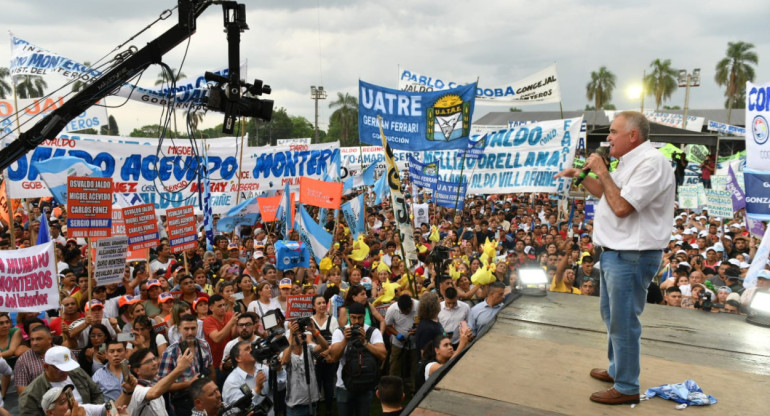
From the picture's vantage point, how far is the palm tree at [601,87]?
69.6 m

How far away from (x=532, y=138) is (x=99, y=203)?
907 centimetres

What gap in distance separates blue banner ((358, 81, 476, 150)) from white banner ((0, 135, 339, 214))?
305 cm

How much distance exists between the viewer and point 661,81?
195 ft

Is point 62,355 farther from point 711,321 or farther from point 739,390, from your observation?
point 711,321

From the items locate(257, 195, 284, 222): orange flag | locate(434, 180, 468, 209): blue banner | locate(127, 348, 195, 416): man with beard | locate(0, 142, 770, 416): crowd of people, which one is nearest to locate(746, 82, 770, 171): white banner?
locate(0, 142, 770, 416): crowd of people

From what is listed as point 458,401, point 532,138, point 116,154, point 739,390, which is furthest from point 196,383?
point 532,138

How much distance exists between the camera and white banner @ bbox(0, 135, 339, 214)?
10945mm

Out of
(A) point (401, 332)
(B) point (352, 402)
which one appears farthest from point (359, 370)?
(A) point (401, 332)

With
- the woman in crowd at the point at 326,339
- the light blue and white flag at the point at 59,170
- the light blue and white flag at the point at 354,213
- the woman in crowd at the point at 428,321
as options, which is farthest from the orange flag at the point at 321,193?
the woman in crowd at the point at 428,321

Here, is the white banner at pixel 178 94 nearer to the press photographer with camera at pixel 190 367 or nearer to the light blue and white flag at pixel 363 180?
the press photographer with camera at pixel 190 367

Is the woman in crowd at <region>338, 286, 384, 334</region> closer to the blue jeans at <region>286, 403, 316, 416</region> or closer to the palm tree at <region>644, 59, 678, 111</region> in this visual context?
the blue jeans at <region>286, 403, 316, 416</region>

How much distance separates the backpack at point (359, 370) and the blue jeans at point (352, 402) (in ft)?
0.28

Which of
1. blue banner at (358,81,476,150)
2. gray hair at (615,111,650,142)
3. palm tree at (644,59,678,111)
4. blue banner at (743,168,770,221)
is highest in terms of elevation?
palm tree at (644,59,678,111)

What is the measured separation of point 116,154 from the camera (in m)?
11.6
